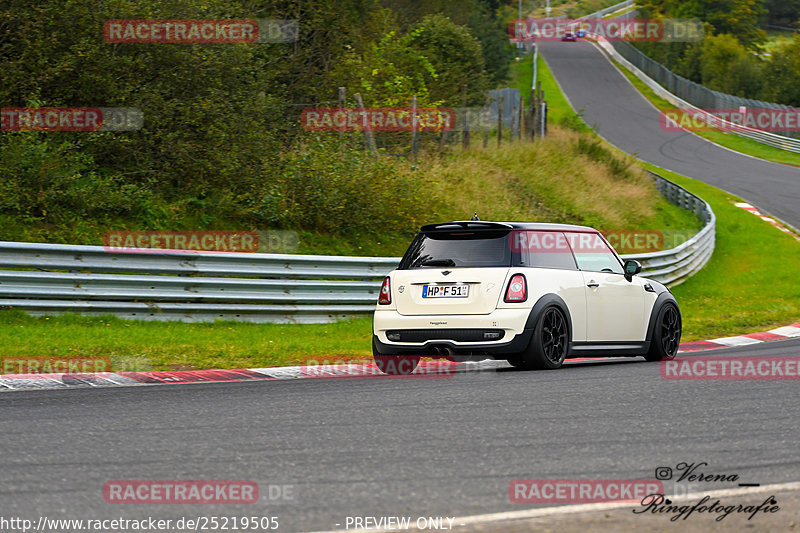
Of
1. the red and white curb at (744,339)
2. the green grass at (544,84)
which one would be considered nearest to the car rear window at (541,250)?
the red and white curb at (744,339)

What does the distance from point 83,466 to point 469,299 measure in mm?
5057

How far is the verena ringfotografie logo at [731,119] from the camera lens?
59.7 metres

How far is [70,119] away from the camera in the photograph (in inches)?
654

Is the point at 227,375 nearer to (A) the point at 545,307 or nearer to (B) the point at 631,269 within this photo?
(A) the point at 545,307

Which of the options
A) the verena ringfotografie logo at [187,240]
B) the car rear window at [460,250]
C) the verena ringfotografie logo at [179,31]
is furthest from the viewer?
the verena ringfotografie logo at [179,31]

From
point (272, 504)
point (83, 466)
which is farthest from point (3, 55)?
point (272, 504)

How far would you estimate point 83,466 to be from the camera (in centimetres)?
529

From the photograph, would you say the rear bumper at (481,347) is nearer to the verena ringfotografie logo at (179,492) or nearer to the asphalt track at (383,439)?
the asphalt track at (383,439)

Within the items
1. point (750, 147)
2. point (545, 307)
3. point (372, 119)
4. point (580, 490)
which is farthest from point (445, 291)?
point (750, 147)

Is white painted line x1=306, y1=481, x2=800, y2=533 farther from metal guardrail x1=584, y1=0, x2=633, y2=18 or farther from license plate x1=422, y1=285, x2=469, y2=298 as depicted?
metal guardrail x1=584, y1=0, x2=633, y2=18

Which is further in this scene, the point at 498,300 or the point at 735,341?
the point at 735,341

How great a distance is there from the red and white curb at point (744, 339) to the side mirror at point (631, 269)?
2.35m

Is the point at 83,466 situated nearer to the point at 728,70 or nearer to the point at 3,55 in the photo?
the point at 3,55

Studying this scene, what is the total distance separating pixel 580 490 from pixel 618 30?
119031 mm
